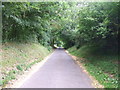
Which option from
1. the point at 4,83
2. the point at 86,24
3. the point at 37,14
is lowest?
the point at 4,83

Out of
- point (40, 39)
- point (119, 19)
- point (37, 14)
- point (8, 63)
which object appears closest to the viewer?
point (8, 63)

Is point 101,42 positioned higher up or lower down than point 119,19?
lower down

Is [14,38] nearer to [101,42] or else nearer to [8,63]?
[8,63]

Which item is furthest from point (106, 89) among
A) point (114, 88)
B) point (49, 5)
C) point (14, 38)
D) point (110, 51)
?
point (14, 38)

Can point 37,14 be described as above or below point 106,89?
above

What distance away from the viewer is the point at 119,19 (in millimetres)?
9227

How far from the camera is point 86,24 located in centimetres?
1129

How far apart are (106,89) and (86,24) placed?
6.93 metres

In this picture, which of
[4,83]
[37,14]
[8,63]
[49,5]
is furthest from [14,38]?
[4,83]

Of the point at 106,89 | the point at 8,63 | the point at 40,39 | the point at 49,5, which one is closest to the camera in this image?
the point at 106,89

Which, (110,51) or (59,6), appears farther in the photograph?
(110,51)

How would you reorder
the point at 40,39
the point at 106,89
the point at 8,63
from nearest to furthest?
the point at 106,89
the point at 8,63
the point at 40,39

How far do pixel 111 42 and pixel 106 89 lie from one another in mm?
9158

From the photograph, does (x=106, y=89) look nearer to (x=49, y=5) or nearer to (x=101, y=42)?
(x=49, y=5)
